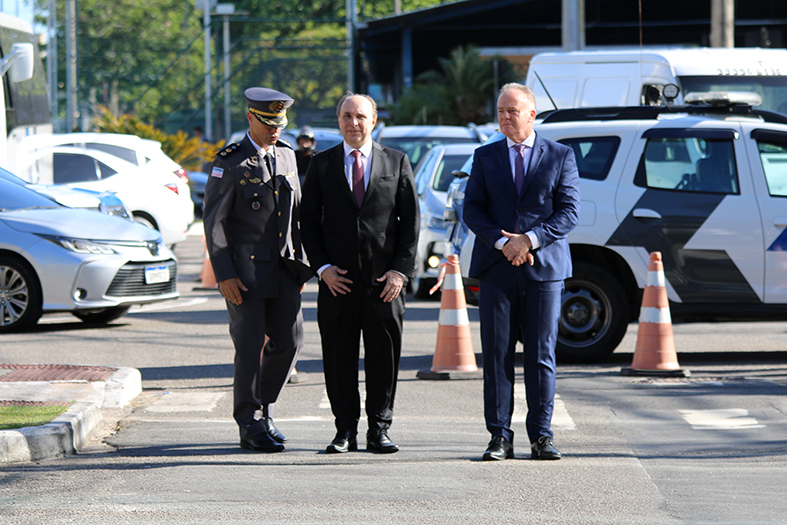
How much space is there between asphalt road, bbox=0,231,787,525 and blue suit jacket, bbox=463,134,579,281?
1.01 m

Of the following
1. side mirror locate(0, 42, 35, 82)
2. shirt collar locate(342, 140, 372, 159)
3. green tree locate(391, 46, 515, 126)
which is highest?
green tree locate(391, 46, 515, 126)

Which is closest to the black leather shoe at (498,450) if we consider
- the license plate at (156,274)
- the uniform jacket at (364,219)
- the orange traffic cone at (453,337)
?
the uniform jacket at (364,219)

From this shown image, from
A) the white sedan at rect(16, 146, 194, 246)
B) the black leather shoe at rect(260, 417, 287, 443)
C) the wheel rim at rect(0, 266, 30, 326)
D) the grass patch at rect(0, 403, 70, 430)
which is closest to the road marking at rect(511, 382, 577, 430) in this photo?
the black leather shoe at rect(260, 417, 287, 443)

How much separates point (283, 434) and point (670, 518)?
260 cm

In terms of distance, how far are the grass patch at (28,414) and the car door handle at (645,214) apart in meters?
4.58

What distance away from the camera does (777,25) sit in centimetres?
3403

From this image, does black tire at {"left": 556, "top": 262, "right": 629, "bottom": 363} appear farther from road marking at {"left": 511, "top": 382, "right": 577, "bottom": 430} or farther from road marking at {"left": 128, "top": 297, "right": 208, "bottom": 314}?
road marking at {"left": 128, "top": 297, "right": 208, "bottom": 314}

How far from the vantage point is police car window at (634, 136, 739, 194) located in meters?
9.30

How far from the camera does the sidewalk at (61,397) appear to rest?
6.11 meters

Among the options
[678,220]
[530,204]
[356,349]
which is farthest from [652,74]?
[356,349]

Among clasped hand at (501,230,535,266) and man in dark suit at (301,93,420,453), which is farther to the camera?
man in dark suit at (301,93,420,453)

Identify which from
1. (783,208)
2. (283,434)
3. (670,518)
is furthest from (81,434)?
(783,208)

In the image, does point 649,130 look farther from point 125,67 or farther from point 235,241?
point 125,67

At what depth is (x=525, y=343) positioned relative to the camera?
6.00 meters
